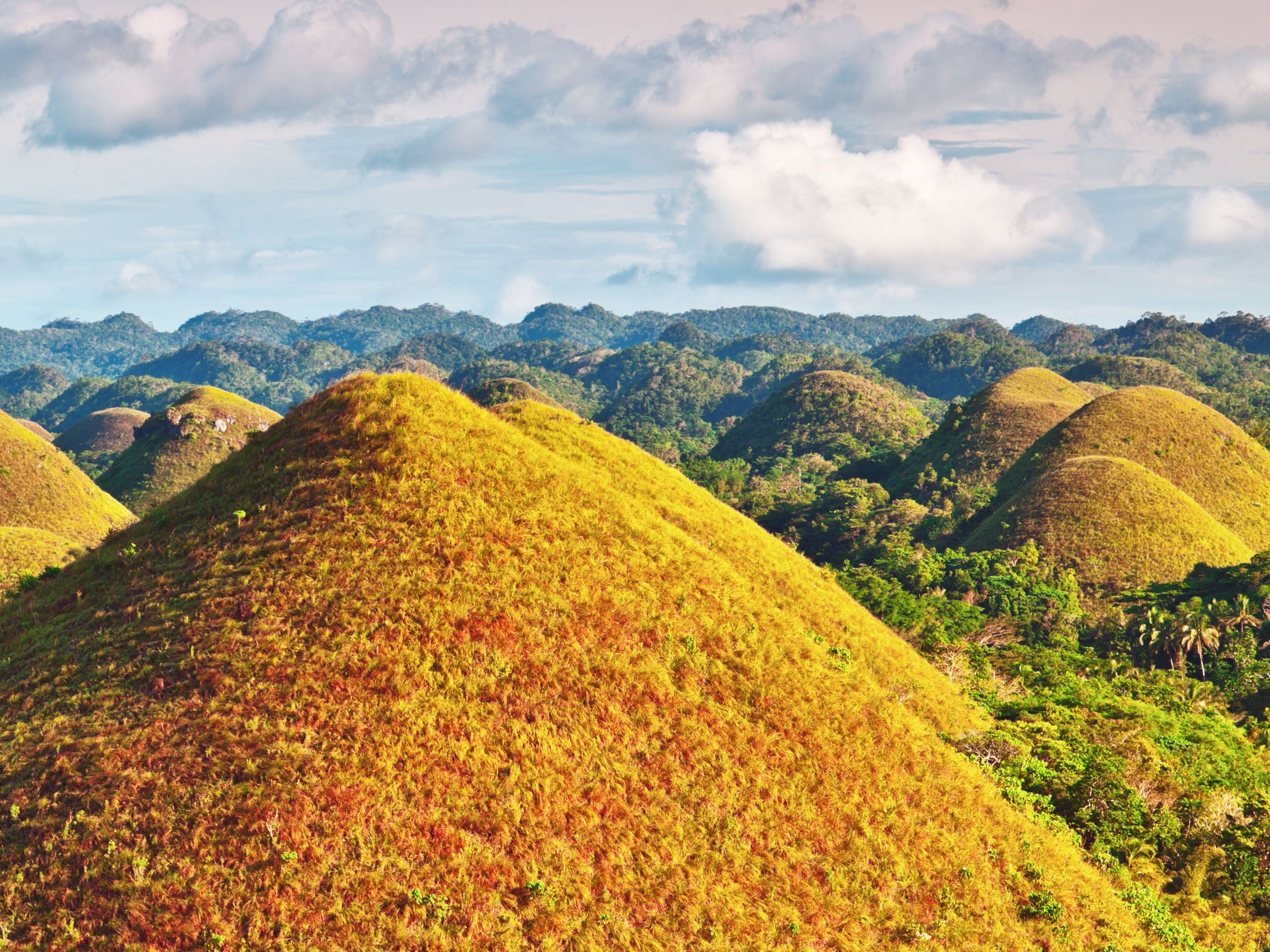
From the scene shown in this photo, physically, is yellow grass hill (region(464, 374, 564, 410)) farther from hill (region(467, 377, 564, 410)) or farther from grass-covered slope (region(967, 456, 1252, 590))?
grass-covered slope (region(967, 456, 1252, 590))

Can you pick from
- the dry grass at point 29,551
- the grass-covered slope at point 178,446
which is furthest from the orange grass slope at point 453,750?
the grass-covered slope at point 178,446

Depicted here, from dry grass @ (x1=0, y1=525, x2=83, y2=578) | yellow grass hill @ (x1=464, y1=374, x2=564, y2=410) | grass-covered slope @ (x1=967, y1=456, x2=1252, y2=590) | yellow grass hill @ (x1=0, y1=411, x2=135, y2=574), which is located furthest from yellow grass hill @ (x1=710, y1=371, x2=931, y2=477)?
dry grass @ (x1=0, y1=525, x2=83, y2=578)

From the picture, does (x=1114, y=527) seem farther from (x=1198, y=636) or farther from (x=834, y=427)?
(x=834, y=427)

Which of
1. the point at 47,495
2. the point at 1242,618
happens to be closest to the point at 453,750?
the point at 1242,618

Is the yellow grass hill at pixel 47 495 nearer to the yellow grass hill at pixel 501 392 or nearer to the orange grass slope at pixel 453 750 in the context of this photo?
the orange grass slope at pixel 453 750

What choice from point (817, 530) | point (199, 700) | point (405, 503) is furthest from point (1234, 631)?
point (199, 700)

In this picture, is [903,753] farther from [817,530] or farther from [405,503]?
[817,530]
